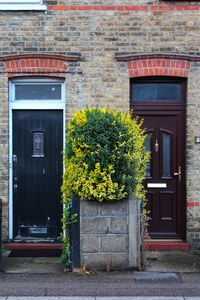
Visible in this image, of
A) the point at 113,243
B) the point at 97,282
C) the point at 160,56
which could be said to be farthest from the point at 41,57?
the point at 97,282

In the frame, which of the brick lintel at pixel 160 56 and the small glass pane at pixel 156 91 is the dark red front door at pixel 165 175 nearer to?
the small glass pane at pixel 156 91

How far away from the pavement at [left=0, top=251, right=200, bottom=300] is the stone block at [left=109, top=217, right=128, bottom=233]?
630 mm

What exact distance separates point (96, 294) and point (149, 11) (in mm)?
5412

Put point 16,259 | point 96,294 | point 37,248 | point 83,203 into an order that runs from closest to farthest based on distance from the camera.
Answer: point 96,294
point 83,203
point 16,259
point 37,248

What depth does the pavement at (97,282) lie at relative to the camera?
6.83 meters

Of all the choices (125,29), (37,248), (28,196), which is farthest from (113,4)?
(37,248)

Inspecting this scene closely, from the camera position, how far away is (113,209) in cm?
791

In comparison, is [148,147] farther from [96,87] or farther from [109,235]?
[109,235]

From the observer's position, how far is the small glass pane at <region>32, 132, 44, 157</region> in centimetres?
991

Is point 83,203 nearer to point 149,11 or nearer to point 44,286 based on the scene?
point 44,286

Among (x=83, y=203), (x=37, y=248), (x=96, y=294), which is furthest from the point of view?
(x=37, y=248)

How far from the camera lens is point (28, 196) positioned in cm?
992

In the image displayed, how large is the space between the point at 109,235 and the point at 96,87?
122 inches

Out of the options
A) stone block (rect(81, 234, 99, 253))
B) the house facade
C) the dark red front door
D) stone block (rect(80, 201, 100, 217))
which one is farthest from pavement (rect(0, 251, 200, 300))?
the house facade
